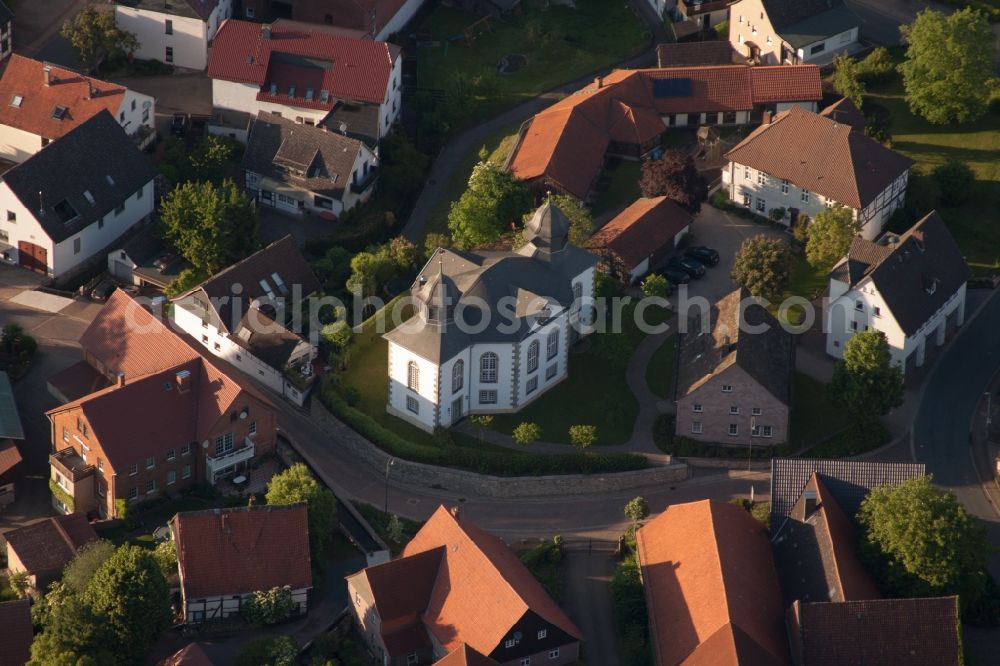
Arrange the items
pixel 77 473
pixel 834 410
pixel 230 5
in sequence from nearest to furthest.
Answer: pixel 77 473
pixel 834 410
pixel 230 5

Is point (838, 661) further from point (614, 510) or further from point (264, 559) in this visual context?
point (264, 559)

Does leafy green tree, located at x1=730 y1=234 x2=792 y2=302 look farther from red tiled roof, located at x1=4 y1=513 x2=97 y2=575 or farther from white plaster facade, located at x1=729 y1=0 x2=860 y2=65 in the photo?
red tiled roof, located at x1=4 y1=513 x2=97 y2=575

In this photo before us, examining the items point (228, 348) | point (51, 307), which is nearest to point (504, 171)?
point (228, 348)

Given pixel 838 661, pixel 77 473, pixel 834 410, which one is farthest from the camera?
pixel 834 410

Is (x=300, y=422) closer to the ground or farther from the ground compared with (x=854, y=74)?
closer to the ground

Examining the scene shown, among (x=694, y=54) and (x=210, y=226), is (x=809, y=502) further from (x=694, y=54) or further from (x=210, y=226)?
(x=694, y=54)

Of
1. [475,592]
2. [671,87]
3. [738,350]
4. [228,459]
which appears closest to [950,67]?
[671,87]

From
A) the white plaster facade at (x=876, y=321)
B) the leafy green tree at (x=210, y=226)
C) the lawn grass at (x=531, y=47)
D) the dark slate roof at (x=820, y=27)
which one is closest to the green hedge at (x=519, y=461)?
the white plaster facade at (x=876, y=321)
